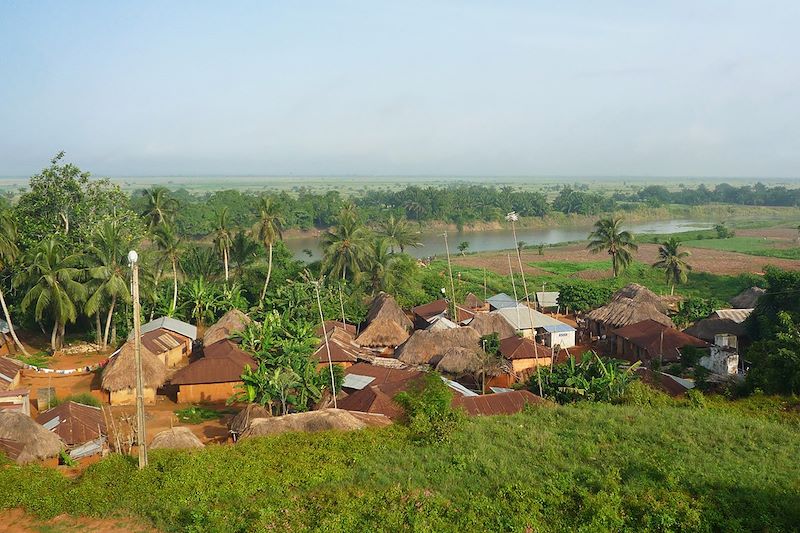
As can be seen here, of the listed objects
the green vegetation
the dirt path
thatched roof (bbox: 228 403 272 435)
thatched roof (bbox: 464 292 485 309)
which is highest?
the dirt path

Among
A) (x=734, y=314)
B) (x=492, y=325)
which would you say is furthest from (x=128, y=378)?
(x=734, y=314)

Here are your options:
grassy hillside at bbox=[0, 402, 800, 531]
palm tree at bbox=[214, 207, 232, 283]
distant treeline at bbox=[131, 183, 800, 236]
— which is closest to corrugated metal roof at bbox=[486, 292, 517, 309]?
palm tree at bbox=[214, 207, 232, 283]

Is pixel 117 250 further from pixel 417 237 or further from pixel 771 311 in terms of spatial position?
pixel 771 311

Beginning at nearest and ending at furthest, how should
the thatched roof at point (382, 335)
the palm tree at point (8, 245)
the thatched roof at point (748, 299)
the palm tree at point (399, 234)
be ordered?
the palm tree at point (8, 245) → the thatched roof at point (382, 335) → the thatched roof at point (748, 299) → the palm tree at point (399, 234)

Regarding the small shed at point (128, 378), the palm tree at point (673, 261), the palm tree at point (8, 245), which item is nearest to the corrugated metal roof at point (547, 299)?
the palm tree at point (673, 261)

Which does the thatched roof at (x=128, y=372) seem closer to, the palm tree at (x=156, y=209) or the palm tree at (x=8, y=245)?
the palm tree at (x=8, y=245)

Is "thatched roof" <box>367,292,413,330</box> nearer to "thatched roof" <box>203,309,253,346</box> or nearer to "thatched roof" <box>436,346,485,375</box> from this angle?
"thatched roof" <box>203,309,253,346</box>

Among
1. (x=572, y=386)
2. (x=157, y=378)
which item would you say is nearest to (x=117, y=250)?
(x=157, y=378)
